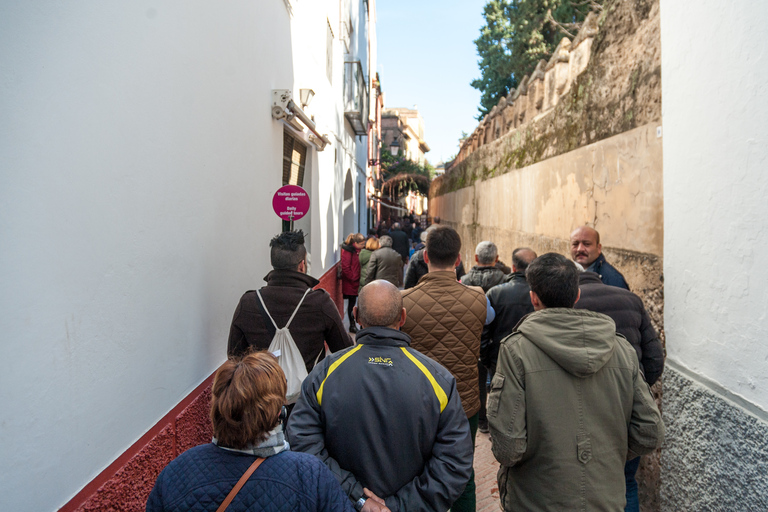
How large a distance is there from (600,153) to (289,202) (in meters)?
2.93

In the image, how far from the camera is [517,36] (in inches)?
858

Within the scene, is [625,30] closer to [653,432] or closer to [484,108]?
[653,432]

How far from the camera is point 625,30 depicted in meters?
4.54

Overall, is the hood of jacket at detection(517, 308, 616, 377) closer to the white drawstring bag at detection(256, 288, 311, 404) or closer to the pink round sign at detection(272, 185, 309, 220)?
the white drawstring bag at detection(256, 288, 311, 404)

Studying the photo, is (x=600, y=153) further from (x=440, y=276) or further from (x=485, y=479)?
(x=485, y=479)

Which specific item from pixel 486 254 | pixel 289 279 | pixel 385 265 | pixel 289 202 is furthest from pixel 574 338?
pixel 385 265

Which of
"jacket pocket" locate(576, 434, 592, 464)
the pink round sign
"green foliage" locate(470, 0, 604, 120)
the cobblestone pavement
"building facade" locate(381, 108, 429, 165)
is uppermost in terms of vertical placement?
"building facade" locate(381, 108, 429, 165)

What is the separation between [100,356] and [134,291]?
16.4 inches

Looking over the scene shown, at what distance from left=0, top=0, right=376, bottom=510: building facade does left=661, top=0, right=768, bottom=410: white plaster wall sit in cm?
287

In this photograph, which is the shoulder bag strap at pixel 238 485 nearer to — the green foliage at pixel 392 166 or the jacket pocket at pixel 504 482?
the jacket pocket at pixel 504 482

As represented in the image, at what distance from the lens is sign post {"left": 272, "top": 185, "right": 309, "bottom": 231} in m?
5.32

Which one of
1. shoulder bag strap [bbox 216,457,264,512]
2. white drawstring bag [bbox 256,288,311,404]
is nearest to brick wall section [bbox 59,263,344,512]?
white drawstring bag [bbox 256,288,311,404]

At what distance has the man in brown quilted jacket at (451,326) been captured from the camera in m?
3.14

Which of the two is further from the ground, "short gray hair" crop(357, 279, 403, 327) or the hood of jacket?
"short gray hair" crop(357, 279, 403, 327)
